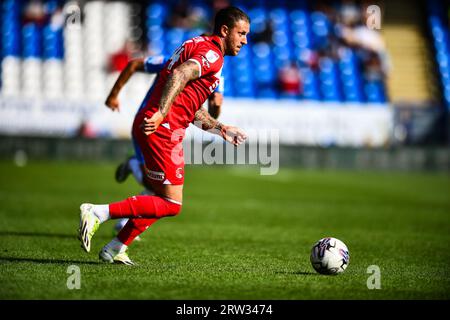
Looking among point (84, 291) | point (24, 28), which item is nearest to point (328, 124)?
point (24, 28)

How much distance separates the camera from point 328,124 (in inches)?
1062

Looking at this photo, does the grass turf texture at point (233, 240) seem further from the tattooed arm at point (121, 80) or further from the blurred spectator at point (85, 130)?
the blurred spectator at point (85, 130)

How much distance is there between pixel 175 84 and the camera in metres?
6.35

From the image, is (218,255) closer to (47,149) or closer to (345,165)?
(47,149)

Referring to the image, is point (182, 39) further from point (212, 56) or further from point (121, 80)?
point (212, 56)

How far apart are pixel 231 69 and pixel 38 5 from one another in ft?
25.4

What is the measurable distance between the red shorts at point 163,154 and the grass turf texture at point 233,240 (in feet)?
2.81

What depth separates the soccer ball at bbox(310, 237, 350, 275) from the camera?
22.6ft

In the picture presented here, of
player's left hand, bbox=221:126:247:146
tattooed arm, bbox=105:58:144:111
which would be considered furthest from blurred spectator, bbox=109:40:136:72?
player's left hand, bbox=221:126:247:146

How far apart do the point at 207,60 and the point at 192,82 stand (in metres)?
0.32

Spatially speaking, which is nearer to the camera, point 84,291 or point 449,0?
point 84,291

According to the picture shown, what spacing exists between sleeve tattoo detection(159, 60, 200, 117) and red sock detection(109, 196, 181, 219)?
2.99ft

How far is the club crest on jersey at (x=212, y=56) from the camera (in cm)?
658

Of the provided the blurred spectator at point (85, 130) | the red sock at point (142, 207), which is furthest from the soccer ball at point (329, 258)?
the blurred spectator at point (85, 130)
